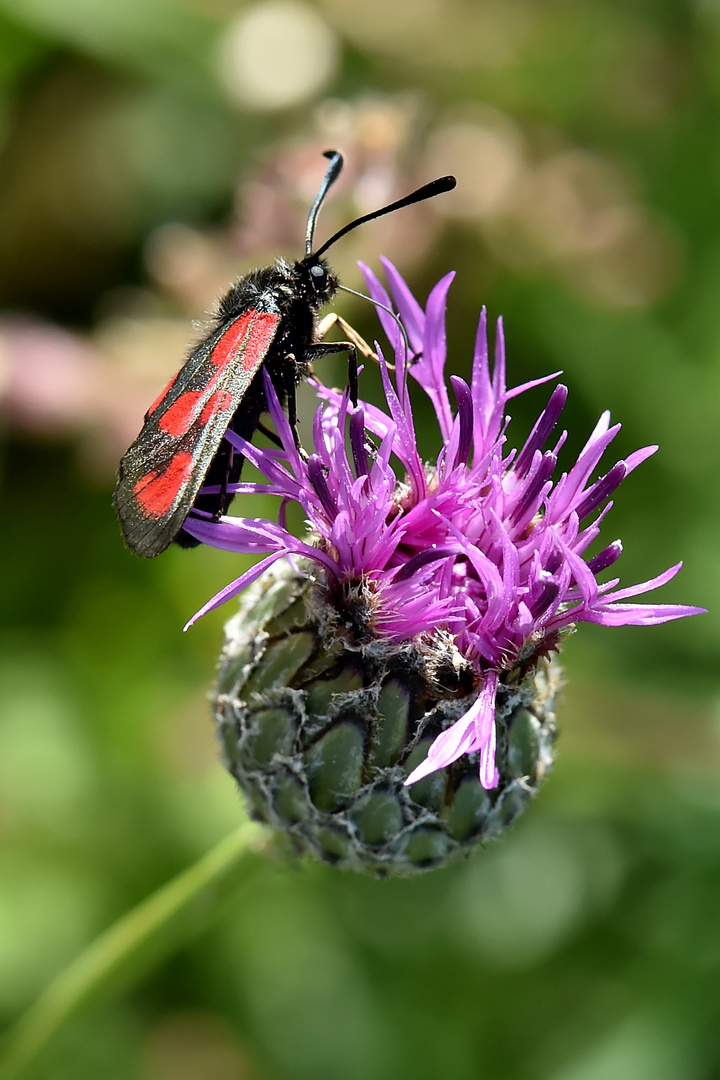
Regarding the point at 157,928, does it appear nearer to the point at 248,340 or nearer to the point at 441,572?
the point at 441,572

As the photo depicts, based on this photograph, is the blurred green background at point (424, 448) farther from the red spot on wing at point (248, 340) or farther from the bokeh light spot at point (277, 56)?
the red spot on wing at point (248, 340)

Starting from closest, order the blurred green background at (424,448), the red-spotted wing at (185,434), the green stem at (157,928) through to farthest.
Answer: the red-spotted wing at (185,434)
the green stem at (157,928)
the blurred green background at (424,448)

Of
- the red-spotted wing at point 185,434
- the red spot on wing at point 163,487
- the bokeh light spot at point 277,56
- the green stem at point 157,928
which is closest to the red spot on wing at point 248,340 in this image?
the red-spotted wing at point 185,434

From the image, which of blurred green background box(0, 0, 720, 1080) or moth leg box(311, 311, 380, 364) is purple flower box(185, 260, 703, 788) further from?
blurred green background box(0, 0, 720, 1080)

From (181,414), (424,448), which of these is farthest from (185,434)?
(424,448)

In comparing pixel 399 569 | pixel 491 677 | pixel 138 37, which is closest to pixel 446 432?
pixel 399 569

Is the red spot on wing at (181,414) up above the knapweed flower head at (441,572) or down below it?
above
